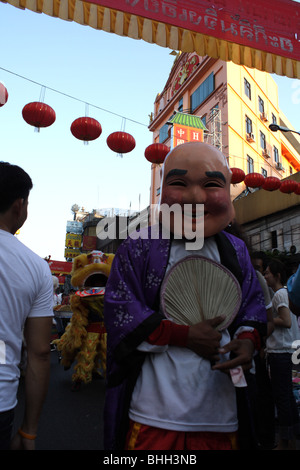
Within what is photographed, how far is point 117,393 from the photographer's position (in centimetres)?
137

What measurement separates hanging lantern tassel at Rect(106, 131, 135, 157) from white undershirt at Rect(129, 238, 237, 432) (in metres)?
5.59

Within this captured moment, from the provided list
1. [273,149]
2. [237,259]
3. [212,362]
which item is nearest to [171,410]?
[212,362]

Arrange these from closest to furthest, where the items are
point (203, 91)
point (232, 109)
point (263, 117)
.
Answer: point (232, 109), point (203, 91), point (263, 117)

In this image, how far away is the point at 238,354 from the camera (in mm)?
1295

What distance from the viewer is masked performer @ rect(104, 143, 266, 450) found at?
4.18 ft

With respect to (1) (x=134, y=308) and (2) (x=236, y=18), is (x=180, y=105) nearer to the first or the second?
(2) (x=236, y=18)

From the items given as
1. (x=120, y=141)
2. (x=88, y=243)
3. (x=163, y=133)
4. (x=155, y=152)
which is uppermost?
(x=163, y=133)

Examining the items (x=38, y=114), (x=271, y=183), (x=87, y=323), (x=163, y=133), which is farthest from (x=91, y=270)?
(x=163, y=133)

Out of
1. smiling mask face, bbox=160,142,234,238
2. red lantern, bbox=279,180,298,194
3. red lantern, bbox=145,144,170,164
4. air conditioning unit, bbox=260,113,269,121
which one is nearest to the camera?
smiling mask face, bbox=160,142,234,238

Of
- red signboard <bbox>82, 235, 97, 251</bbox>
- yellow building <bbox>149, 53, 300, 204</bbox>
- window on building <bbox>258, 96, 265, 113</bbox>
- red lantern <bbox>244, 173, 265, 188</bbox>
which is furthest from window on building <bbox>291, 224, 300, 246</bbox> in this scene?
red signboard <bbox>82, 235, 97, 251</bbox>

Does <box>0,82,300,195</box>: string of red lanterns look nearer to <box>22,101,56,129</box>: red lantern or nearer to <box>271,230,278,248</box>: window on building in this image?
<box>22,101,56,129</box>: red lantern

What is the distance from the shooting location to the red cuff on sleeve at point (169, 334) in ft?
4.25

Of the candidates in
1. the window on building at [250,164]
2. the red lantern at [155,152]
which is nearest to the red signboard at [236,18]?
the red lantern at [155,152]
